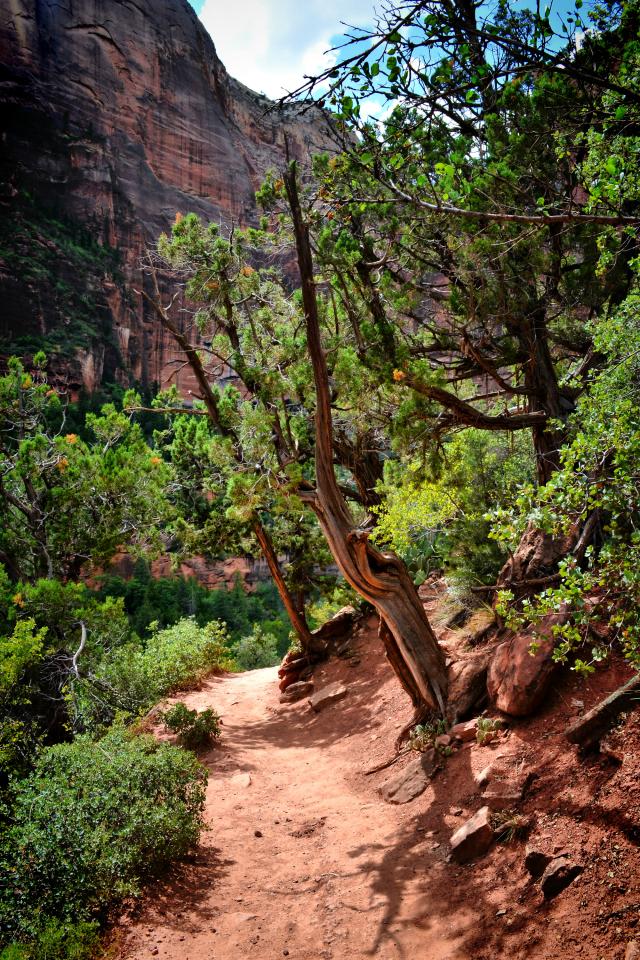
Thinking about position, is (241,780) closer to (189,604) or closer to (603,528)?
(603,528)

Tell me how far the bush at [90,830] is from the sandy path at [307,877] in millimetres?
272

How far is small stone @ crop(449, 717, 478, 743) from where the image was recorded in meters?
5.79

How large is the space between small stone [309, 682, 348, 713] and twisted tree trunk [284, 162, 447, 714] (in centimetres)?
371

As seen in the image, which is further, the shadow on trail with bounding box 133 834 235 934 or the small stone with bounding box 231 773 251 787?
the small stone with bounding box 231 773 251 787

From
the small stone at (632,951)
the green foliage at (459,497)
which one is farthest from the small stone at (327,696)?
the small stone at (632,951)

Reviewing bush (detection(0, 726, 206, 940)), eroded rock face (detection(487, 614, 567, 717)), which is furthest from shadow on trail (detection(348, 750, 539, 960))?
bush (detection(0, 726, 206, 940))

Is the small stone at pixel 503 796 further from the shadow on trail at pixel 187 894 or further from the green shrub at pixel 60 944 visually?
the green shrub at pixel 60 944

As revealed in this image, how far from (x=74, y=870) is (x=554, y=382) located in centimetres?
653

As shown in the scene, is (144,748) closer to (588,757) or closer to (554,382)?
(588,757)

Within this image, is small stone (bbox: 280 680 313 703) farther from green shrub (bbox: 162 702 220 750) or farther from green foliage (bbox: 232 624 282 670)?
green foliage (bbox: 232 624 282 670)

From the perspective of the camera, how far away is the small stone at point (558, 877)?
3385mm

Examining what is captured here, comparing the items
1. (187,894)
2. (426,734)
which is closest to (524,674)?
(426,734)

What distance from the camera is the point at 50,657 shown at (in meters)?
8.32

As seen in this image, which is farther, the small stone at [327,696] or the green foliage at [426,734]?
the small stone at [327,696]
